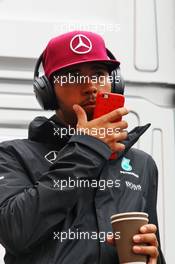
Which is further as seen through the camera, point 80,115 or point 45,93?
point 45,93

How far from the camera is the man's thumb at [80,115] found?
1.22m

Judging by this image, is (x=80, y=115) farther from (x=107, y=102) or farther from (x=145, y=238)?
(x=145, y=238)

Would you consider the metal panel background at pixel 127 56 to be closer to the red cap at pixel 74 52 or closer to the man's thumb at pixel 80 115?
the red cap at pixel 74 52

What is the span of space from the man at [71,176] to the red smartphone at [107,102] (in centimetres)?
3

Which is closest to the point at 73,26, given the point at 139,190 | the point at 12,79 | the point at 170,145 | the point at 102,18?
the point at 102,18

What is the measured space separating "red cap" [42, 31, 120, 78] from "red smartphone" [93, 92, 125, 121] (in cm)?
15

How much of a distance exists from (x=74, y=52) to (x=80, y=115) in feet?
0.55

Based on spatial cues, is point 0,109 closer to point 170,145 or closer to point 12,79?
point 12,79

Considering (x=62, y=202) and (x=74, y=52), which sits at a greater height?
(x=74, y=52)

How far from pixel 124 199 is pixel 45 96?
0.84 ft

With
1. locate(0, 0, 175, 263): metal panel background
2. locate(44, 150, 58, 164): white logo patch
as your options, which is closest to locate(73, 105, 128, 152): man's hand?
locate(44, 150, 58, 164): white logo patch

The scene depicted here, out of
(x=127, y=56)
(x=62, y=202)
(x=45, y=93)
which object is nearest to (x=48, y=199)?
(x=62, y=202)

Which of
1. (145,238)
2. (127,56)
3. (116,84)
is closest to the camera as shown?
(145,238)

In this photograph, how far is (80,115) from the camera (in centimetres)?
123
